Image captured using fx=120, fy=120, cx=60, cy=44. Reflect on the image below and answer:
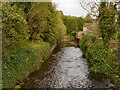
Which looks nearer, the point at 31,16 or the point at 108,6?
the point at 108,6

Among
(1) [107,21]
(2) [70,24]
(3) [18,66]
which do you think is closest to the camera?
Answer: (3) [18,66]

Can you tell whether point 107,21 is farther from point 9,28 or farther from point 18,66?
point 18,66

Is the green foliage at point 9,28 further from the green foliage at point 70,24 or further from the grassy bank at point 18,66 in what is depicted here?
the green foliage at point 70,24

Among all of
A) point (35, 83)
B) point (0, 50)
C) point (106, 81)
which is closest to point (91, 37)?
point (106, 81)

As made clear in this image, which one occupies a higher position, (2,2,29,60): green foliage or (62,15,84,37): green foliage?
(62,15,84,37): green foliage

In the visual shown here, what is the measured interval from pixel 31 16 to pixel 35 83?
285 inches

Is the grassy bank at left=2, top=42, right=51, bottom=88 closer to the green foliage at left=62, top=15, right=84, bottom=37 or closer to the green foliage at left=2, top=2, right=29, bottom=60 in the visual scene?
the green foliage at left=2, top=2, right=29, bottom=60

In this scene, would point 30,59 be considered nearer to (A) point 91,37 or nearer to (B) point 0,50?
(B) point 0,50

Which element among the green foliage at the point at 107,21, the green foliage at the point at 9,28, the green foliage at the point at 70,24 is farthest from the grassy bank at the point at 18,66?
the green foliage at the point at 70,24

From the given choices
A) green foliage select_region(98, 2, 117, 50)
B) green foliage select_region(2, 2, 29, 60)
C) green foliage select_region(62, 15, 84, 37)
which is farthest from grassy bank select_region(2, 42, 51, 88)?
green foliage select_region(62, 15, 84, 37)

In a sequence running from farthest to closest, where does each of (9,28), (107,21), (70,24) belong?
(70,24), (107,21), (9,28)

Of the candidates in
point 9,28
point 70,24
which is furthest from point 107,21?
point 70,24

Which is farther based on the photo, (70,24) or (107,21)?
(70,24)

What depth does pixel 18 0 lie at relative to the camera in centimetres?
1162
